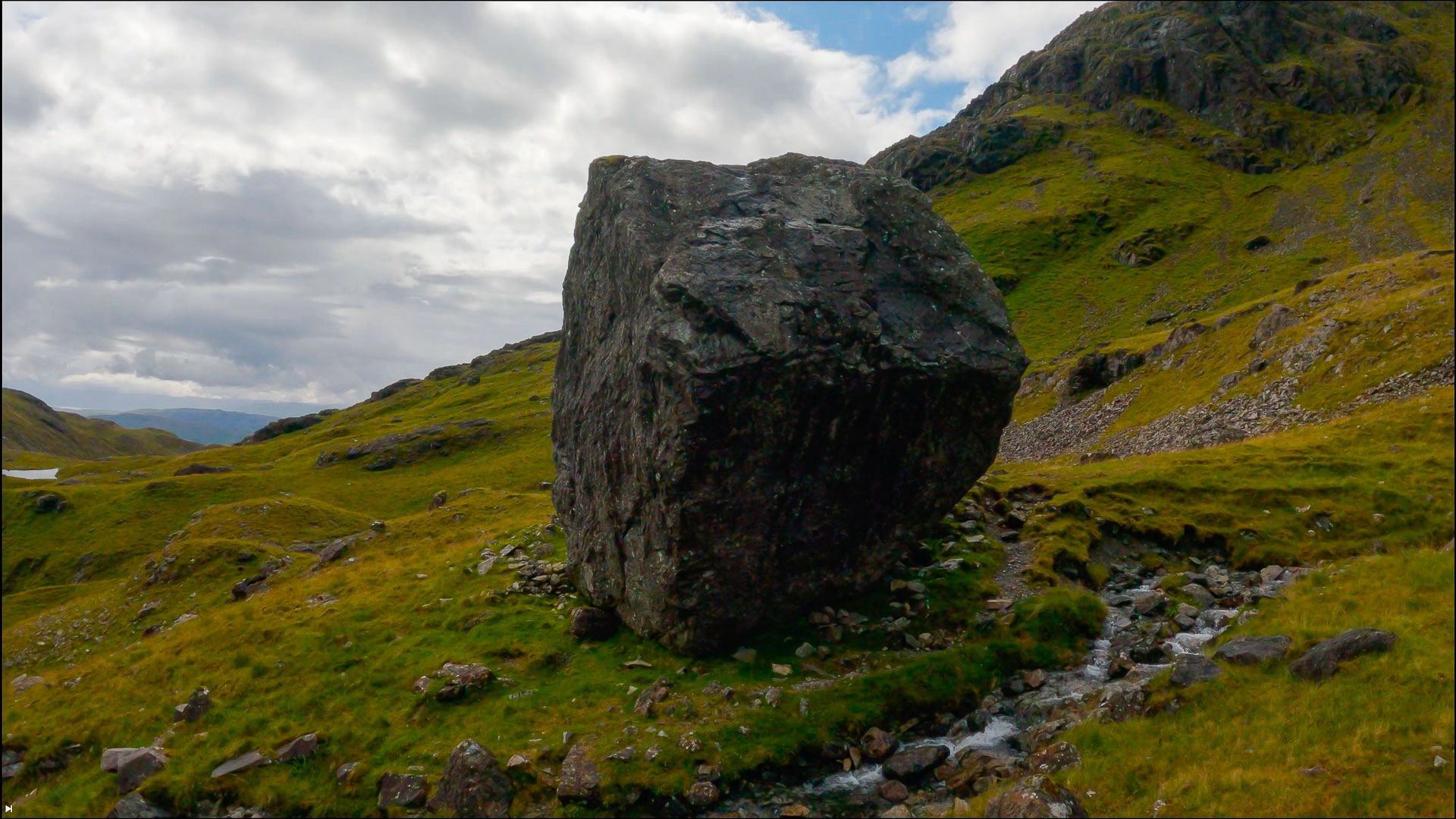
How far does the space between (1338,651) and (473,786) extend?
851 inches

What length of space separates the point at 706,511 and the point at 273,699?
18.2m

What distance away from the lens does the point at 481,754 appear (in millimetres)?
21328

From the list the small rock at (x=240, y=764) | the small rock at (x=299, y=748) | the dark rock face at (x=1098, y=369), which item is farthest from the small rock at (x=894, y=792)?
the dark rock face at (x=1098, y=369)

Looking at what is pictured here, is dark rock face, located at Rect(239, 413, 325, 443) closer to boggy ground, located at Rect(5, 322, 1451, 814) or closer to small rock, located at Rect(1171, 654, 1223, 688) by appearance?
boggy ground, located at Rect(5, 322, 1451, 814)

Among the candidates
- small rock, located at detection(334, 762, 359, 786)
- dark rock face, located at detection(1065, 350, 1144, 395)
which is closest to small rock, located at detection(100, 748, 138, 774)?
small rock, located at detection(334, 762, 359, 786)

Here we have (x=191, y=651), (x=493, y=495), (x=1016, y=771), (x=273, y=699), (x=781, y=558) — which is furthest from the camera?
(x=493, y=495)

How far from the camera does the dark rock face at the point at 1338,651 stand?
688 inches

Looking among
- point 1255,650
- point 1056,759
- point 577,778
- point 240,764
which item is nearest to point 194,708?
point 240,764

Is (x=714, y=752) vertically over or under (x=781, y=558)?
under

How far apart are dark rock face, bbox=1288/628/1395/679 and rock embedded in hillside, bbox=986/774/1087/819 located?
6.53 meters

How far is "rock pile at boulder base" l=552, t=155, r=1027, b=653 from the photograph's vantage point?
78.8ft

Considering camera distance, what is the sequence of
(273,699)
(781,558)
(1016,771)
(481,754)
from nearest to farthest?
(1016,771) → (481,754) → (781,558) → (273,699)

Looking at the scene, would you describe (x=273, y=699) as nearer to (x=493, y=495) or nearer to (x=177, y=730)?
(x=177, y=730)

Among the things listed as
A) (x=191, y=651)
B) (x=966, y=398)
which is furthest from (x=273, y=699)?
(x=966, y=398)
